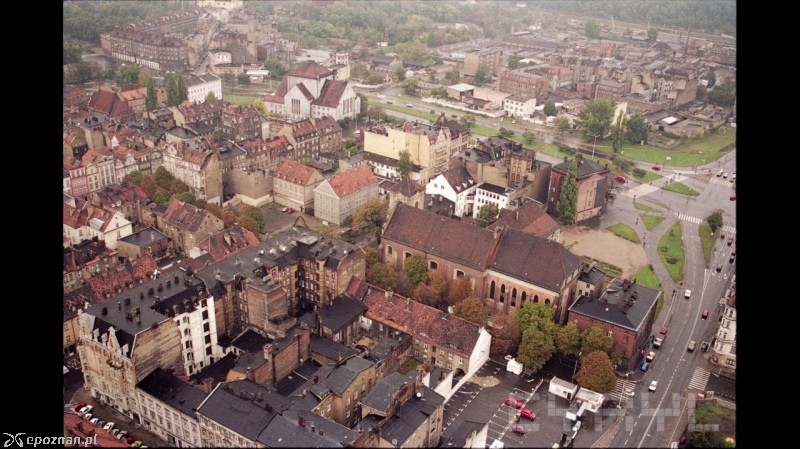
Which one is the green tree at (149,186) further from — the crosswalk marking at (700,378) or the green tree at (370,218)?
the crosswalk marking at (700,378)

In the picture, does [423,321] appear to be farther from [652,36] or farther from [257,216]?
[652,36]

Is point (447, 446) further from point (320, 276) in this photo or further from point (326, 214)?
point (326, 214)

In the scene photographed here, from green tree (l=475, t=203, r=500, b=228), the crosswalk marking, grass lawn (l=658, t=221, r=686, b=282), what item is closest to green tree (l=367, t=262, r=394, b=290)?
green tree (l=475, t=203, r=500, b=228)

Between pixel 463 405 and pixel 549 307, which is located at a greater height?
pixel 549 307

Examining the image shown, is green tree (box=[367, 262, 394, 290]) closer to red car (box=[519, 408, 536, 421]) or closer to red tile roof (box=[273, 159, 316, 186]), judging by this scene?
red car (box=[519, 408, 536, 421])

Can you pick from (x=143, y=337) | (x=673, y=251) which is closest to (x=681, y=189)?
(x=673, y=251)

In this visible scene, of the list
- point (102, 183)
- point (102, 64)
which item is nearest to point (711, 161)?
point (102, 183)
